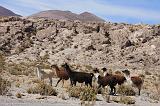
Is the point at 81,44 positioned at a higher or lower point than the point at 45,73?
higher

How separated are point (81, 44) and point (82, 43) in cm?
49

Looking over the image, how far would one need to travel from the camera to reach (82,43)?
68.9 meters

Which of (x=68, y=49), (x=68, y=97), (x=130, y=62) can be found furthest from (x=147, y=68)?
(x=68, y=97)

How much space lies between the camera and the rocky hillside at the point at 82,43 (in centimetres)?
6153

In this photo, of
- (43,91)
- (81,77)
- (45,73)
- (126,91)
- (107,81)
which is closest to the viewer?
(43,91)

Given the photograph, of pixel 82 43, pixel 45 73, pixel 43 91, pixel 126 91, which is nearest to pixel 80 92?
pixel 43 91

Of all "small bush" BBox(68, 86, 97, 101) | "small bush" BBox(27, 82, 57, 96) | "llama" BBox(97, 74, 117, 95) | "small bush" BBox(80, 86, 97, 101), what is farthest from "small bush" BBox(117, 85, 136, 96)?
"small bush" BBox(80, 86, 97, 101)

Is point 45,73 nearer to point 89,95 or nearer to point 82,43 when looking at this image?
point 89,95

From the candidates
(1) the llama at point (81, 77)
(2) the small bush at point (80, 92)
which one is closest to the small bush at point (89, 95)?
(2) the small bush at point (80, 92)

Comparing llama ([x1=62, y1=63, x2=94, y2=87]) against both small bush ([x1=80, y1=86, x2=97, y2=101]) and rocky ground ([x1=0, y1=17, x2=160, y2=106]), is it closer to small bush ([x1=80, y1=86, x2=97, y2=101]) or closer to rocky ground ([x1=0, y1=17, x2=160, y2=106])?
small bush ([x1=80, y1=86, x2=97, y2=101])

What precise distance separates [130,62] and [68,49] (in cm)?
1126

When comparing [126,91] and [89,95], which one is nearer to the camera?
[89,95]

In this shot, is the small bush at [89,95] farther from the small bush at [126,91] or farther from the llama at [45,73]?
the llama at [45,73]

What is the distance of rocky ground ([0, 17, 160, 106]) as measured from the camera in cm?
6034
